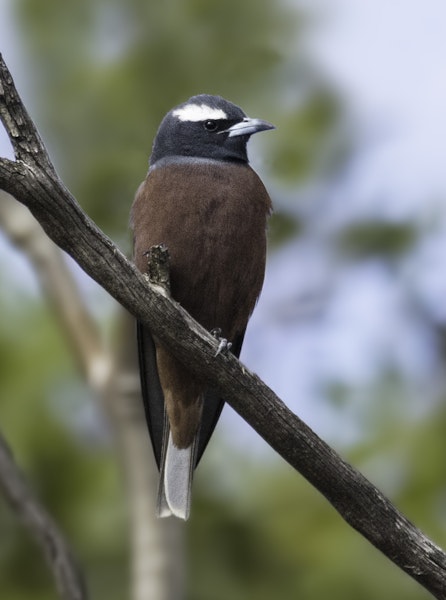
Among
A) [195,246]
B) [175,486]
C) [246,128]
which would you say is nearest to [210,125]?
[246,128]

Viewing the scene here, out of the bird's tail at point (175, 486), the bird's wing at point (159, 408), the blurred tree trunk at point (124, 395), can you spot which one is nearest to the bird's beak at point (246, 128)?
the bird's wing at point (159, 408)

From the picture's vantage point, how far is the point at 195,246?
4.98 m

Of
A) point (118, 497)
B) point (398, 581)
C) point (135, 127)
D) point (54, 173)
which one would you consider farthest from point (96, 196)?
point (54, 173)

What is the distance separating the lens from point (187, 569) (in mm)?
6785

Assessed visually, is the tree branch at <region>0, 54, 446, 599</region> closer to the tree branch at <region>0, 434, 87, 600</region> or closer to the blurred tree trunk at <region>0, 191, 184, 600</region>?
the tree branch at <region>0, 434, 87, 600</region>

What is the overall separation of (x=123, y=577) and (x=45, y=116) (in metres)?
3.22

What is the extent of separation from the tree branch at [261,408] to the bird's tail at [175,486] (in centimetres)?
121

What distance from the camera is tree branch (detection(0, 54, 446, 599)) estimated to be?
3.93 metres

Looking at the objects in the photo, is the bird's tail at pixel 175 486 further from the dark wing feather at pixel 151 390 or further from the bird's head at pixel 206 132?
the bird's head at pixel 206 132

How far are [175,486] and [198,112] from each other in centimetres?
188

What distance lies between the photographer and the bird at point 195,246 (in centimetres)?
502

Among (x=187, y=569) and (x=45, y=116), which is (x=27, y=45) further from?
(x=187, y=569)

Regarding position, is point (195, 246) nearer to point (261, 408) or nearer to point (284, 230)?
point (261, 408)

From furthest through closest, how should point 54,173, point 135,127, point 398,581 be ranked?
point 135,127 → point 398,581 → point 54,173
